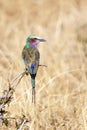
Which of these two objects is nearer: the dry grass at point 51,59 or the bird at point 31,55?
the bird at point 31,55

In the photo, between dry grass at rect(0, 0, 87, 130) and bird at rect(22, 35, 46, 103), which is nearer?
bird at rect(22, 35, 46, 103)

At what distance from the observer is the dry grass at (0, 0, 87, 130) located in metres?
3.91

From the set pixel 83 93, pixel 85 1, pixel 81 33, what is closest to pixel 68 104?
pixel 83 93

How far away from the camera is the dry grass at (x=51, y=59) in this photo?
3907 mm

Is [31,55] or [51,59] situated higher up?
[51,59]

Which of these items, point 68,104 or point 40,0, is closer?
point 68,104

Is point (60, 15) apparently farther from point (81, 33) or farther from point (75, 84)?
point (75, 84)

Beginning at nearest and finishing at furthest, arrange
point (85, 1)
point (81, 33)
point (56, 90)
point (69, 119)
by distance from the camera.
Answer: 1. point (69, 119)
2. point (56, 90)
3. point (81, 33)
4. point (85, 1)

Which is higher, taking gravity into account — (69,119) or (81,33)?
(81,33)

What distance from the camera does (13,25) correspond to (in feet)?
25.4

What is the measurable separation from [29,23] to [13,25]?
385 mm

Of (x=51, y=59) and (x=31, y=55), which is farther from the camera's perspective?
(x=51, y=59)

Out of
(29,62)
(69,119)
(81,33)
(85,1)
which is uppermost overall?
(85,1)

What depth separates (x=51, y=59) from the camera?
20.0 feet
